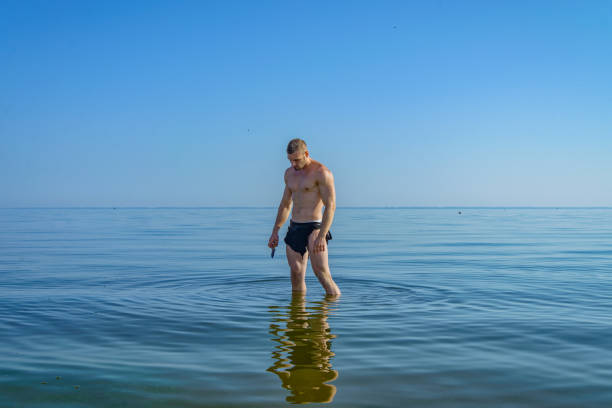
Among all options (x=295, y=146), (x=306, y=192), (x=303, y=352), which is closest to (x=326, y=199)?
(x=306, y=192)

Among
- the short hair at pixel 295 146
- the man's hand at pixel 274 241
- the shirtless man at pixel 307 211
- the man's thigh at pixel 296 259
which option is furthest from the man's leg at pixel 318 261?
the short hair at pixel 295 146

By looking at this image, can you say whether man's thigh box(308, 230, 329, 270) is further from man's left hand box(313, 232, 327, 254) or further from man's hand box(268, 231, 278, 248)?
man's hand box(268, 231, 278, 248)

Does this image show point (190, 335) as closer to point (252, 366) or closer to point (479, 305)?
point (252, 366)

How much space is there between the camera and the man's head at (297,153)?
25.8 feet

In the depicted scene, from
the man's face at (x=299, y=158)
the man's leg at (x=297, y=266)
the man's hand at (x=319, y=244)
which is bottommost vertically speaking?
the man's leg at (x=297, y=266)

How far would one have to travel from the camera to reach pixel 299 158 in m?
7.92

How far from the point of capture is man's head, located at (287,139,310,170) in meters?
7.87

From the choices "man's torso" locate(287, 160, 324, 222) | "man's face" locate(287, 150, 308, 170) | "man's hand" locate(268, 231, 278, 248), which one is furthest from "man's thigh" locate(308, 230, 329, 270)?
"man's face" locate(287, 150, 308, 170)

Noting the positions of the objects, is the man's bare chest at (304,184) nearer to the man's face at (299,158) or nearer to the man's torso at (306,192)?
the man's torso at (306,192)

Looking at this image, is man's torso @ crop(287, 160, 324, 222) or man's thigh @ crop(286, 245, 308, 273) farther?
man's thigh @ crop(286, 245, 308, 273)

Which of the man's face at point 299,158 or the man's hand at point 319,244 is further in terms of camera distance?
the man's hand at point 319,244

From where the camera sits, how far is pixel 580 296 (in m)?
8.80

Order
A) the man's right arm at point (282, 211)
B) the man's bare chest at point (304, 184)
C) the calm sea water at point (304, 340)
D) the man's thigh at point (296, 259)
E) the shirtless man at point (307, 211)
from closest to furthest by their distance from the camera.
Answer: the calm sea water at point (304, 340)
the shirtless man at point (307, 211)
the man's bare chest at point (304, 184)
the man's thigh at point (296, 259)
the man's right arm at point (282, 211)

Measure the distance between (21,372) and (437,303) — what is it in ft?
18.7
